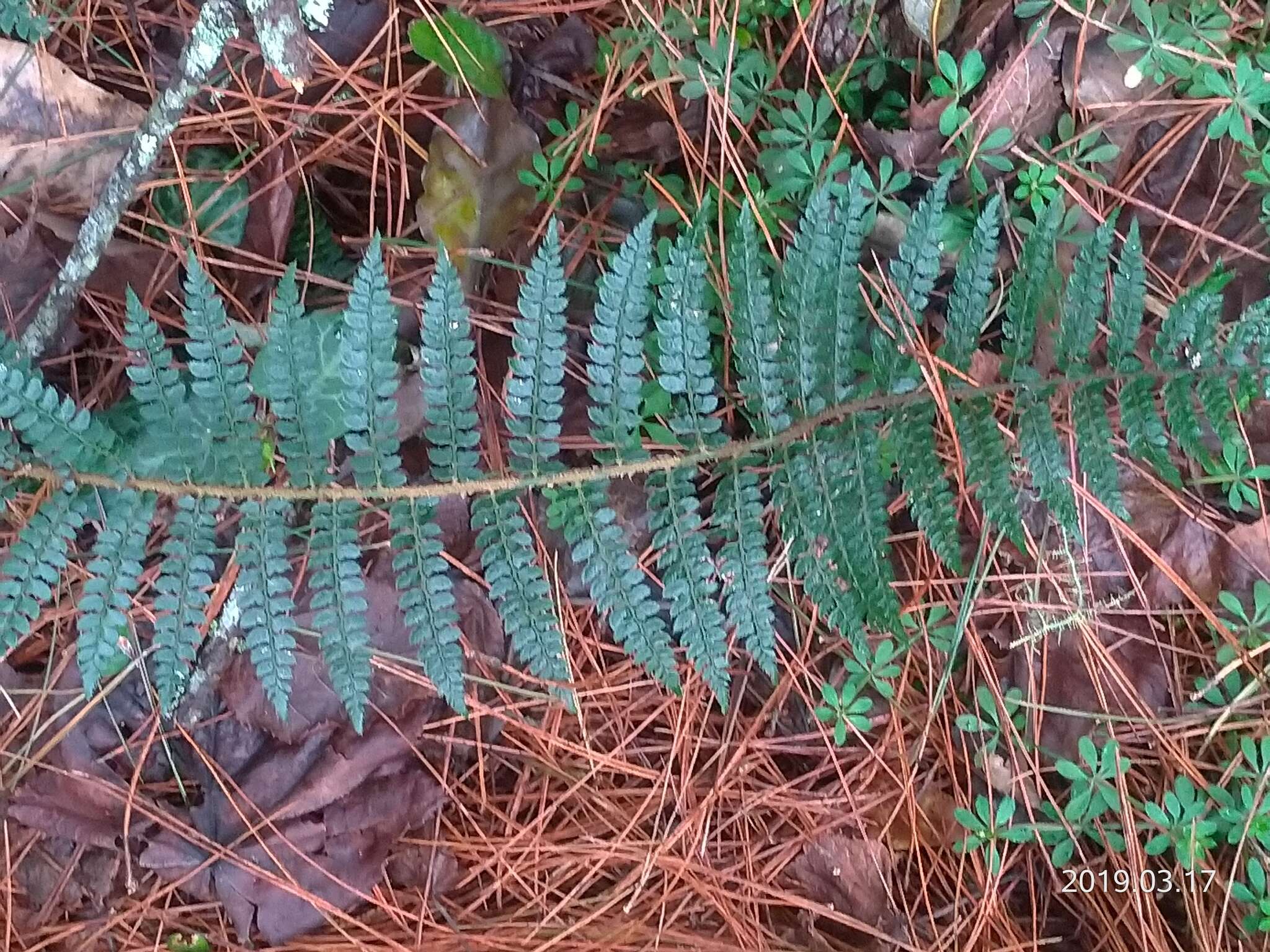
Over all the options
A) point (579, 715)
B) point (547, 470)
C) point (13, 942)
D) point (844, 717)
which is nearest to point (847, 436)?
point (547, 470)

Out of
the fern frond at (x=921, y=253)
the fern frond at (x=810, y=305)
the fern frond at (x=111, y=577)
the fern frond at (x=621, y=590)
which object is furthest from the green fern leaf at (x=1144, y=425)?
the fern frond at (x=111, y=577)

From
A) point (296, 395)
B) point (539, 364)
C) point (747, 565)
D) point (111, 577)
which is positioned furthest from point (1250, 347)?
point (111, 577)

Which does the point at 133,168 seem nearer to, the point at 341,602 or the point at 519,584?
the point at 341,602

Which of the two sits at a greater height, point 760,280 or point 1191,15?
point 1191,15

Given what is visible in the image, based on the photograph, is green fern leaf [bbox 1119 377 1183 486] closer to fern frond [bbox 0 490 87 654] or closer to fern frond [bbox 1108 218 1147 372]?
fern frond [bbox 1108 218 1147 372]

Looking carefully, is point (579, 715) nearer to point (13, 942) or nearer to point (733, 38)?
point (13, 942)

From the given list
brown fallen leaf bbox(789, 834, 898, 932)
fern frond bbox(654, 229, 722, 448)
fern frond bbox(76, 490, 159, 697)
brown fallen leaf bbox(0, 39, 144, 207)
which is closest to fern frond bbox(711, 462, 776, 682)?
fern frond bbox(654, 229, 722, 448)
